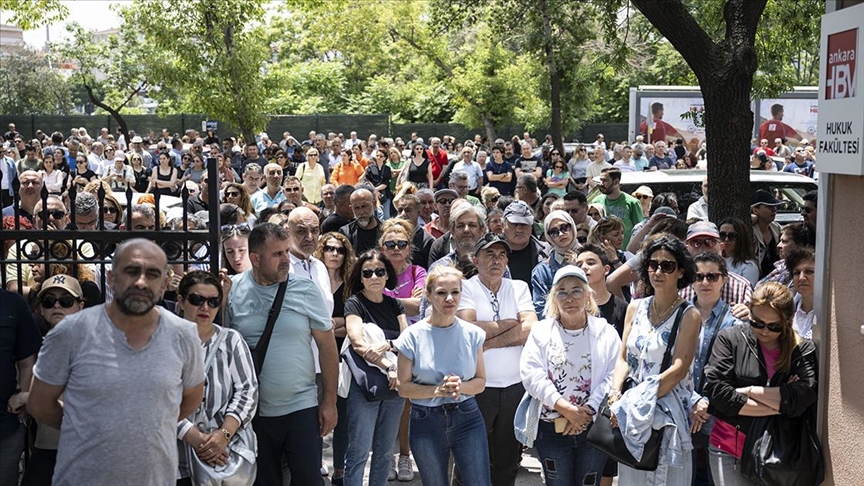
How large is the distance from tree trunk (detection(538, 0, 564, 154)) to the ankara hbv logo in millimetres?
12726

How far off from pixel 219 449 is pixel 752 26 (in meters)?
7.10

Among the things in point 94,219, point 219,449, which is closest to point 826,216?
point 219,449

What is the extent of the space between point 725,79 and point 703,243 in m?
2.99

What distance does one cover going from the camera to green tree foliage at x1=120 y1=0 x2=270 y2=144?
22.5m

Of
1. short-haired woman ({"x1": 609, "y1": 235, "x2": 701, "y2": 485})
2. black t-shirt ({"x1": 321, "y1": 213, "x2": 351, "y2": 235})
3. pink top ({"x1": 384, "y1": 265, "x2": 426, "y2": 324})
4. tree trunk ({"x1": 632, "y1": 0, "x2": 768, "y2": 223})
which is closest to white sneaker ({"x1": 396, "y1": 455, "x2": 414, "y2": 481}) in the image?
pink top ({"x1": 384, "y1": 265, "x2": 426, "y2": 324})

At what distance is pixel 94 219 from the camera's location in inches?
325

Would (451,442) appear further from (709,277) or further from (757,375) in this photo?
(709,277)

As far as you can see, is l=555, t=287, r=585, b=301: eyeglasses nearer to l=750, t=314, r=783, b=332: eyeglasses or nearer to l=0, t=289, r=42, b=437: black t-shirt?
l=750, t=314, r=783, b=332: eyeglasses

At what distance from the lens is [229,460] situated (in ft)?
18.4

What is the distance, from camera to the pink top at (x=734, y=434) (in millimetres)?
5902

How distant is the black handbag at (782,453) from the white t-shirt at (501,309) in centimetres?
160

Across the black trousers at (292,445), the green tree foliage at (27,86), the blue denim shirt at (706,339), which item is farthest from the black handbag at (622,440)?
the green tree foliage at (27,86)

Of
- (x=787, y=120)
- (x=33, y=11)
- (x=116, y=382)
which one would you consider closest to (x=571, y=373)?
(x=116, y=382)

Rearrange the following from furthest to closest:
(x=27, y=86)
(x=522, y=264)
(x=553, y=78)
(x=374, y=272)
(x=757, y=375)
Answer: (x=27, y=86) < (x=553, y=78) < (x=522, y=264) < (x=374, y=272) < (x=757, y=375)
